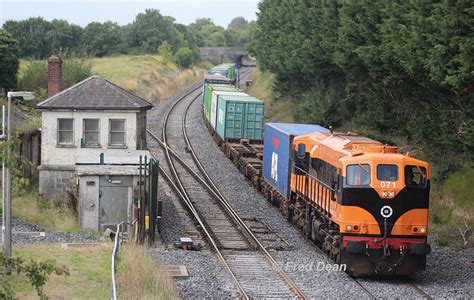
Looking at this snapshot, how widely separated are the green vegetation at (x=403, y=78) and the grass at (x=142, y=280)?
1092cm

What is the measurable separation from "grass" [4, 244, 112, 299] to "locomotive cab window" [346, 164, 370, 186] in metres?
6.29


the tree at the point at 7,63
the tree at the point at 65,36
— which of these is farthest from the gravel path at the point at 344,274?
the tree at the point at 65,36

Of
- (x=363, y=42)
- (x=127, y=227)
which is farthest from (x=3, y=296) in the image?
(x=363, y=42)

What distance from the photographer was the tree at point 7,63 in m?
51.4

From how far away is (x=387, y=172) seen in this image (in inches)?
779

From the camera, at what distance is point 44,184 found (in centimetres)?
2992

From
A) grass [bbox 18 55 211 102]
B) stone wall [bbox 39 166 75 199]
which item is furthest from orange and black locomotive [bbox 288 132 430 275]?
grass [bbox 18 55 211 102]

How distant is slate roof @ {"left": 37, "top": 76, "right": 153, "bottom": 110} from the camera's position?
30203 mm

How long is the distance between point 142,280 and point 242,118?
26.4m

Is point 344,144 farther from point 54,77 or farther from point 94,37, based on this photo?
point 94,37

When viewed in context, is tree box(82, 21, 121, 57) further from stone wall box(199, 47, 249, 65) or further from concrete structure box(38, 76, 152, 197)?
concrete structure box(38, 76, 152, 197)

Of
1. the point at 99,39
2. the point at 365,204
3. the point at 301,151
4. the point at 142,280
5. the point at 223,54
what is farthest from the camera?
the point at 223,54

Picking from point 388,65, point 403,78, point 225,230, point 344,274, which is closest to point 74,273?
point 344,274

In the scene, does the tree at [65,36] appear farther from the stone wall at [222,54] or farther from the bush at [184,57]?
the stone wall at [222,54]
